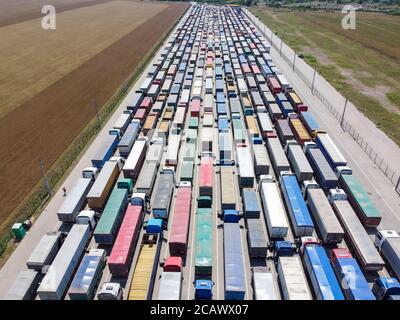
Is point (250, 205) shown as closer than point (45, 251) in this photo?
No

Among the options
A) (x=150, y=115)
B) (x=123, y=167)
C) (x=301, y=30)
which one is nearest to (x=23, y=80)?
(x=150, y=115)

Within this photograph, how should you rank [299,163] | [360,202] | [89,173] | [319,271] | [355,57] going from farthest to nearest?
[355,57]
[299,163]
[89,173]
[360,202]
[319,271]

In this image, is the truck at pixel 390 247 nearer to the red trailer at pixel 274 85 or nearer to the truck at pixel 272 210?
the truck at pixel 272 210

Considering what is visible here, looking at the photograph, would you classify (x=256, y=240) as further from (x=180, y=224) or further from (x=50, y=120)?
(x=50, y=120)

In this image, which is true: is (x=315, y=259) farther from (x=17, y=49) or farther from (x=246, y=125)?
(x=17, y=49)

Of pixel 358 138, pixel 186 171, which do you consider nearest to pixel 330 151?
pixel 358 138

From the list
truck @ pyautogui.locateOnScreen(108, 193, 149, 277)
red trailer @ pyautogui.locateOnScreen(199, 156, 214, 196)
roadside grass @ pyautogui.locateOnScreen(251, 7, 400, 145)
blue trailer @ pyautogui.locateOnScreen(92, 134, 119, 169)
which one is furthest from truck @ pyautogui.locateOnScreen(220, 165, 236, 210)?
roadside grass @ pyautogui.locateOnScreen(251, 7, 400, 145)
